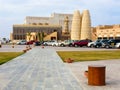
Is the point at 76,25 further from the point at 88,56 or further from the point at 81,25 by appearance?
the point at 88,56

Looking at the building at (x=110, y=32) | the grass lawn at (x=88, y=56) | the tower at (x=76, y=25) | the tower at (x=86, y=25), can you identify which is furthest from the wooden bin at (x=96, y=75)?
the tower at (x=76, y=25)

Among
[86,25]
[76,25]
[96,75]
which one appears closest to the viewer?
[96,75]

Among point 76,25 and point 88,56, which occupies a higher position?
point 76,25

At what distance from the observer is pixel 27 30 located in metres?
188

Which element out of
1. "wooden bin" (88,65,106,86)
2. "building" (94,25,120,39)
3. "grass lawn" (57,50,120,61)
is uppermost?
"building" (94,25,120,39)

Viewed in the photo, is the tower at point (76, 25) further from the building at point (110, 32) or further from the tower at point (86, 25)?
the building at point (110, 32)

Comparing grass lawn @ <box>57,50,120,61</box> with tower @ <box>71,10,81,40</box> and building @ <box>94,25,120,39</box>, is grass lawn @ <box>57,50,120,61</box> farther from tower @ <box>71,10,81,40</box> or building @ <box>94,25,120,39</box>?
tower @ <box>71,10,81,40</box>

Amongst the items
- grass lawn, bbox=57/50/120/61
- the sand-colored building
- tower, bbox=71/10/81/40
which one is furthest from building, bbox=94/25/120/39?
grass lawn, bbox=57/50/120/61

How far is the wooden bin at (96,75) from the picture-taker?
1117 centimetres

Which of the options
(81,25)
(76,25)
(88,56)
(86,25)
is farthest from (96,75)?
(81,25)

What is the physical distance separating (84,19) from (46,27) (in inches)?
2836

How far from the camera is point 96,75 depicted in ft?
36.8

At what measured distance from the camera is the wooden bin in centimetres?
1117

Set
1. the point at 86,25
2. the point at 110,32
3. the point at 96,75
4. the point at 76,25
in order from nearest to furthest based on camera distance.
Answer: the point at 96,75 → the point at 110,32 → the point at 86,25 → the point at 76,25
